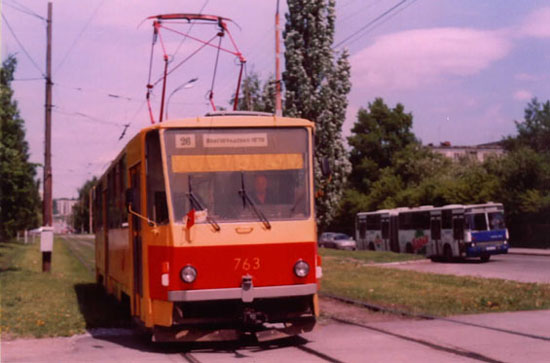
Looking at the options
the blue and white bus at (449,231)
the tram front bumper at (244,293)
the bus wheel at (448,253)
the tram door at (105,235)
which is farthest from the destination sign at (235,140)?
the bus wheel at (448,253)

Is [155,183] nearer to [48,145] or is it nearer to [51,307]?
[51,307]

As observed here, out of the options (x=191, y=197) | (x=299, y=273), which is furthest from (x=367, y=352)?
(x=191, y=197)

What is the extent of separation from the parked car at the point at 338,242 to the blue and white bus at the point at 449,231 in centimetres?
988

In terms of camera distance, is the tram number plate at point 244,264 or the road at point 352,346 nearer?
the road at point 352,346

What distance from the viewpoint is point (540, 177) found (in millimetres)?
51000

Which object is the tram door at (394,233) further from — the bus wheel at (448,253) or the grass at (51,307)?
the grass at (51,307)

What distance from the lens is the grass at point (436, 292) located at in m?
15.2

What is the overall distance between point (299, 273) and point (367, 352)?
134cm

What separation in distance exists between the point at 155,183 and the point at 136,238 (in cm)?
142

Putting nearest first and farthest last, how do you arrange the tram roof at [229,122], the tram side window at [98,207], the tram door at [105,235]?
the tram roof at [229,122]
the tram door at [105,235]
the tram side window at [98,207]

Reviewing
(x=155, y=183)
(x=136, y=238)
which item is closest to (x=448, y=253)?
(x=136, y=238)

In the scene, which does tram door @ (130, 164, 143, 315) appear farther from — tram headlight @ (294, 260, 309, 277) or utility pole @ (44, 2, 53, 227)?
utility pole @ (44, 2, 53, 227)

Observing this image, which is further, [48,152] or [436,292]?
Result: [48,152]

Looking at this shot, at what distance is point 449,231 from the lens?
3825cm
